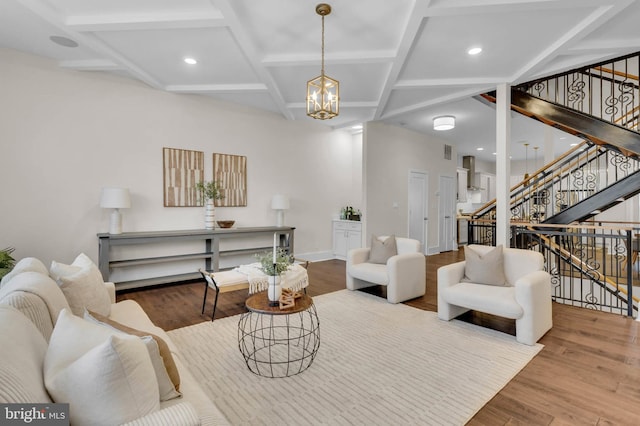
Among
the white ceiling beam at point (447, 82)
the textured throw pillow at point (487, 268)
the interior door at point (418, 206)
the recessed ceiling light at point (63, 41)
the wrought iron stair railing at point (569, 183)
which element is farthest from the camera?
the interior door at point (418, 206)

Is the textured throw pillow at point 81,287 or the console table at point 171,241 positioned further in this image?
the console table at point 171,241

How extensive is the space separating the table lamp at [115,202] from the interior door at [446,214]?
6.92m

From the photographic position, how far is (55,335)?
1.18 meters

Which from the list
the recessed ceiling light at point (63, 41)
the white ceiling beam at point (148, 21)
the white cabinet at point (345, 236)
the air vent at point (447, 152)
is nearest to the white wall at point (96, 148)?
the recessed ceiling light at point (63, 41)

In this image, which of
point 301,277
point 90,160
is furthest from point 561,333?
point 90,160

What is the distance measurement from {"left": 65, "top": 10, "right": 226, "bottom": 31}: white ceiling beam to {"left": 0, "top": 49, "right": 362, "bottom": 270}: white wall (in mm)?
1443

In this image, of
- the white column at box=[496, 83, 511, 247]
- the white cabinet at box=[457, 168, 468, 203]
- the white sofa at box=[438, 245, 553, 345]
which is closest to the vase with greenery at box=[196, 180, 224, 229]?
the white sofa at box=[438, 245, 553, 345]

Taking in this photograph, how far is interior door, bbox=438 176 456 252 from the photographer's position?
823 centimetres

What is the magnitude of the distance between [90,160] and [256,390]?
3.99m

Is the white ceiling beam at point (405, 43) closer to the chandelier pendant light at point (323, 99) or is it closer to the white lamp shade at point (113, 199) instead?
the chandelier pendant light at point (323, 99)

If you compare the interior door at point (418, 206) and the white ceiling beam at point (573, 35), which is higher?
the white ceiling beam at point (573, 35)

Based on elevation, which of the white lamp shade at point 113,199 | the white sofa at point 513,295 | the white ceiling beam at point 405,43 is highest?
the white ceiling beam at point 405,43

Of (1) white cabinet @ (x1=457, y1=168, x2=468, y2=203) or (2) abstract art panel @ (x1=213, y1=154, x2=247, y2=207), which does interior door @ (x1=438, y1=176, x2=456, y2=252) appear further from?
(2) abstract art panel @ (x1=213, y1=154, x2=247, y2=207)

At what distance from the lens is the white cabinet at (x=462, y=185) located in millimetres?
10078
